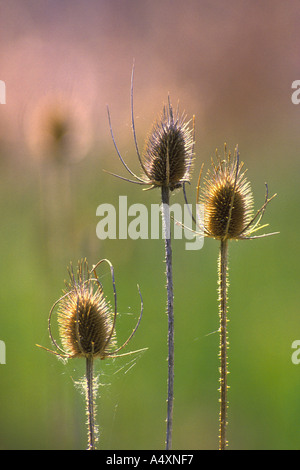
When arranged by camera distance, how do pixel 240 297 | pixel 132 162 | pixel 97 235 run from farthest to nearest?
1. pixel 240 297
2. pixel 97 235
3. pixel 132 162

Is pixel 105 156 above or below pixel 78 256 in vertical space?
above

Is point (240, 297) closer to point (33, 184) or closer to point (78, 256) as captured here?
point (78, 256)

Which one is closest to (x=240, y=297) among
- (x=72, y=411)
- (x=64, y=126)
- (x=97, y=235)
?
(x=97, y=235)
